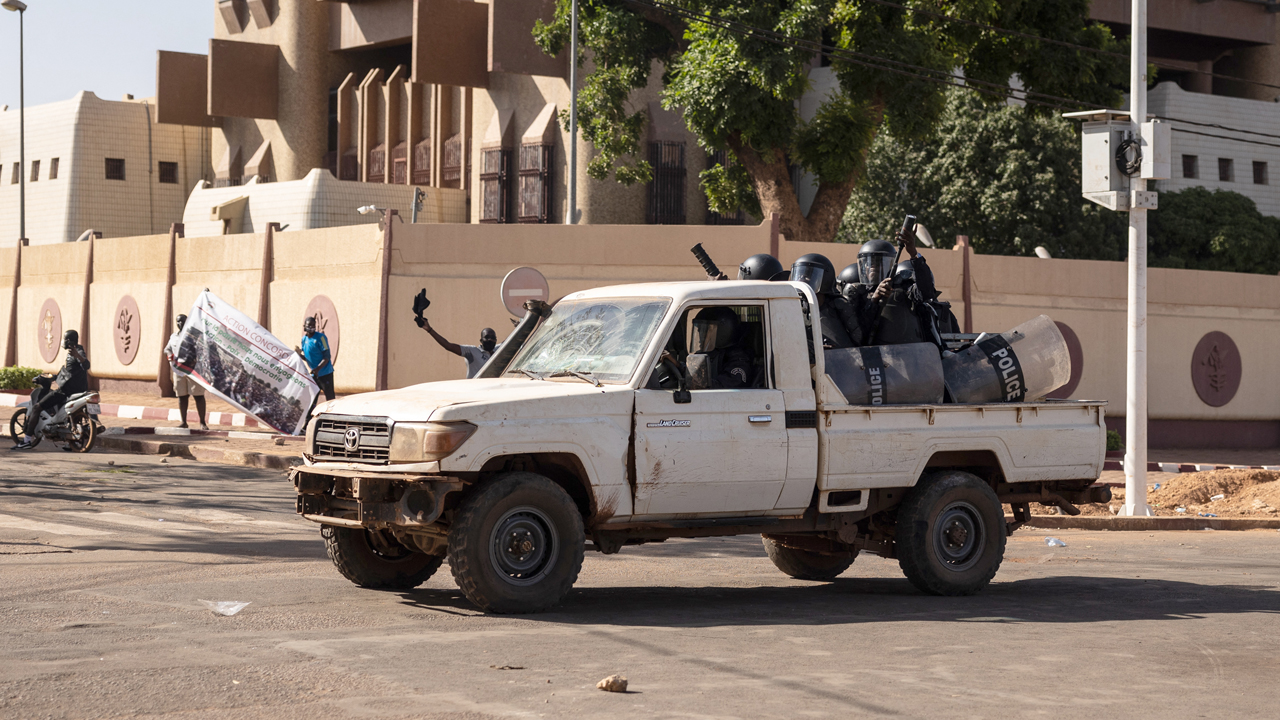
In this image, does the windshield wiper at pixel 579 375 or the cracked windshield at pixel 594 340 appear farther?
the cracked windshield at pixel 594 340

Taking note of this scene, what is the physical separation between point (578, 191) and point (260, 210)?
10.7 metres

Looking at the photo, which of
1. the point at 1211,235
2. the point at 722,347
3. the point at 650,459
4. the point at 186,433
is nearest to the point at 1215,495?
the point at 722,347

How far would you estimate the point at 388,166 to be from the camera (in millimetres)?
46094

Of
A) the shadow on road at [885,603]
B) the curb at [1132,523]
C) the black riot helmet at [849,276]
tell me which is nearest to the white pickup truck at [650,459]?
the shadow on road at [885,603]

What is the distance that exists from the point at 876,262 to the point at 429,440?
3.98 meters

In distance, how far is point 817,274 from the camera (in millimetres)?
9203

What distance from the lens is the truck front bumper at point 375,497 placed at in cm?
738

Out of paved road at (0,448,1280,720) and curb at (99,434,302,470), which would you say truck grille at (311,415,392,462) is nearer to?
paved road at (0,448,1280,720)

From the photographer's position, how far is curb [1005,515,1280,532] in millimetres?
13891

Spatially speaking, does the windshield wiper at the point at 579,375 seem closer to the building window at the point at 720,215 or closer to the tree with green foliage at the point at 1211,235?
the building window at the point at 720,215

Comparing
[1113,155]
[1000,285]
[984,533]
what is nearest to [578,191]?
[1000,285]

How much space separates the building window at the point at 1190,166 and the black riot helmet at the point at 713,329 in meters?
42.3

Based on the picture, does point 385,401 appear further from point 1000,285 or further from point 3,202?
point 3,202

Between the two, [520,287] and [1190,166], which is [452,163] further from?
[520,287]
